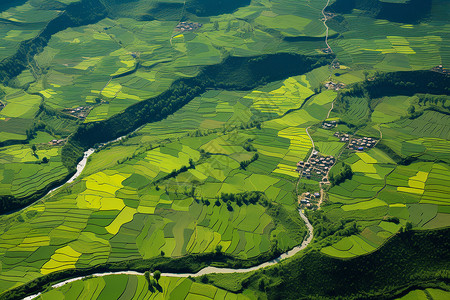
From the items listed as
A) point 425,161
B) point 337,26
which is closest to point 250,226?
point 425,161

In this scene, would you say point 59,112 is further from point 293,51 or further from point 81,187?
point 293,51

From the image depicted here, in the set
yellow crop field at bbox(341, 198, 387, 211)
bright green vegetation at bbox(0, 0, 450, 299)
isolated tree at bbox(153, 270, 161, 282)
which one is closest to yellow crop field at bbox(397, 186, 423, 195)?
bright green vegetation at bbox(0, 0, 450, 299)

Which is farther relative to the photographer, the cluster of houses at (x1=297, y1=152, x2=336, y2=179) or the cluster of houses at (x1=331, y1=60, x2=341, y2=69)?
the cluster of houses at (x1=331, y1=60, x2=341, y2=69)

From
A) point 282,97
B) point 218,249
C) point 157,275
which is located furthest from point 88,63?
point 157,275

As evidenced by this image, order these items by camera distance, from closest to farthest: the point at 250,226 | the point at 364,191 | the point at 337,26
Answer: the point at 250,226, the point at 364,191, the point at 337,26

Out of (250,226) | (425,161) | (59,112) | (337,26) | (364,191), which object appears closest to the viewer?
(250,226)

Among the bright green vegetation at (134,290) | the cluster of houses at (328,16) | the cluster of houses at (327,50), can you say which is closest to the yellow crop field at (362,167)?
the bright green vegetation at (134,290)

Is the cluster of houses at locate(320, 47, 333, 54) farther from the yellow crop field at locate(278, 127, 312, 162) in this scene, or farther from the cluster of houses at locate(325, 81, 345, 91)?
the yellow crop field at locate(278, 127, 312, 162)
